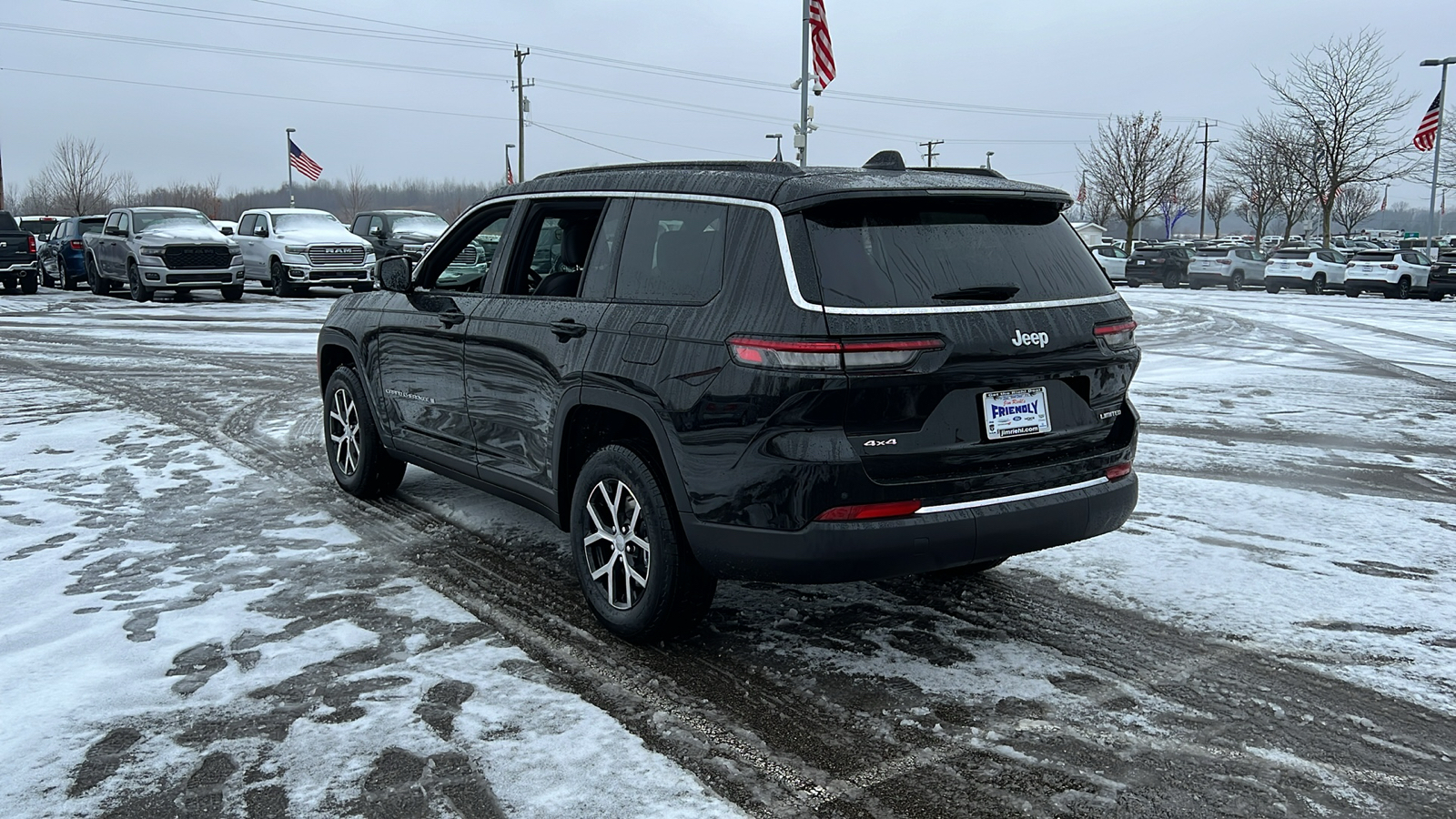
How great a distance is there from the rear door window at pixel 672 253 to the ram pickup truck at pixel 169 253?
21604mm

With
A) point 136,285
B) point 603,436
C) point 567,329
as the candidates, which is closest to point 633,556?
point 603,436

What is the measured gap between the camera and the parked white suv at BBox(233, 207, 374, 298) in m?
25.2

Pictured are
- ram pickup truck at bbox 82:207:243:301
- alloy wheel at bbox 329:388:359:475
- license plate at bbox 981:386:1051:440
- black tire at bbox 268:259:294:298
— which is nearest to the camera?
license plate at bbox 981:386:1051:440

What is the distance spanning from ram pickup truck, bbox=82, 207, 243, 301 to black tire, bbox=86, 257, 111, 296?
51.8 inches

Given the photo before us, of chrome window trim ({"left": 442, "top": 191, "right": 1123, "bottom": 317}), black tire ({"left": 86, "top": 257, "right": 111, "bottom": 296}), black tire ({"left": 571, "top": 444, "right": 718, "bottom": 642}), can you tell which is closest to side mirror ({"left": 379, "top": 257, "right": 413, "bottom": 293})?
chrome window trim ({"left": 442, "top": 191, "right": 1123, "bottom": 317})

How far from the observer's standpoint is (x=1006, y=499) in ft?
13.1

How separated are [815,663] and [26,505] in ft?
15.8

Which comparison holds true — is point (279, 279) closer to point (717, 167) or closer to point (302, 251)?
point (302, 251)

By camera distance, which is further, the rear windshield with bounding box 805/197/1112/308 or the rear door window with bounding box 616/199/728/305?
the rear door window with bounding box 616/199/728/305

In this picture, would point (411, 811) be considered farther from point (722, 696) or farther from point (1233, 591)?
point (1233, 591)

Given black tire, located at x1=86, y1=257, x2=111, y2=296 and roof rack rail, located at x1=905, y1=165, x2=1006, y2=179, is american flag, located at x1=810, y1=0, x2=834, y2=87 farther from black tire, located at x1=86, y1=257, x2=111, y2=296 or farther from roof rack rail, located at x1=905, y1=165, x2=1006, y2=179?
roof rack rail, located at x1=905, y1=165, x2=1006, y2=179

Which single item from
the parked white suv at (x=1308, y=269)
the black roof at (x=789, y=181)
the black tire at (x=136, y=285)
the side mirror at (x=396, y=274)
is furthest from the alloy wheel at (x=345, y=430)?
the parked white suv at (x=1308, y=269)

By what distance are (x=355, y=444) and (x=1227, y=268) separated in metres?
39.6

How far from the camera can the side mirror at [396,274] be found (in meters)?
5.86
